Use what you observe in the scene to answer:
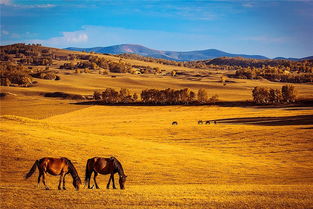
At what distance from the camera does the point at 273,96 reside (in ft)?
421

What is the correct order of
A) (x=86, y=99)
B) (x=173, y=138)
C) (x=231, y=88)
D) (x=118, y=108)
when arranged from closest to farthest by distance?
(x=173, y=138) → (x=118, y=108) → (x=86, y=99) → (x=231, y=88)

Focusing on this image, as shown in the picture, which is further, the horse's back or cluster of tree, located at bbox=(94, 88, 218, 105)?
cluster of tree, located at bbox=(94, 88, 218, 105)

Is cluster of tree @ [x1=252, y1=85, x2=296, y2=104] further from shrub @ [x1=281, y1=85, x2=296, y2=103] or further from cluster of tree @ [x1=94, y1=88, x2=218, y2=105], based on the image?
cluster of tree @ [x1=94, y1=88, x2=218, y2=105]

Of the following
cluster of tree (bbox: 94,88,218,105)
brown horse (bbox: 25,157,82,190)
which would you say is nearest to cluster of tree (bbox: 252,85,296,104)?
→ cluster of tree (bbox: 94,88,218,105)

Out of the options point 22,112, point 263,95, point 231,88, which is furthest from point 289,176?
point 231,88

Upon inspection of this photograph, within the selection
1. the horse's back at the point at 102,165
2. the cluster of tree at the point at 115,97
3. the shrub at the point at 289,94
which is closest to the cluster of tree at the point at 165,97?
the cluster of tree at the point at 115,97

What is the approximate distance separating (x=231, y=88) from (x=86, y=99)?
90808 millimetres

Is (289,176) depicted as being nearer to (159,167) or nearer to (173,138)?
(159,167)

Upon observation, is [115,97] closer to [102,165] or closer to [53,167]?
[102,165]

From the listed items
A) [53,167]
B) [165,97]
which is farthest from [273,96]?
[53,167]

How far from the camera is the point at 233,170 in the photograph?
30.3 meters

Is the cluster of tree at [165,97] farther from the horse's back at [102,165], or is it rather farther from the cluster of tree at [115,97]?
the horse's back at [102,165]

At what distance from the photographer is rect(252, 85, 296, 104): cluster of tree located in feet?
420

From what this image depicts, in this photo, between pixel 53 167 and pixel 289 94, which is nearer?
pixel 53 167
